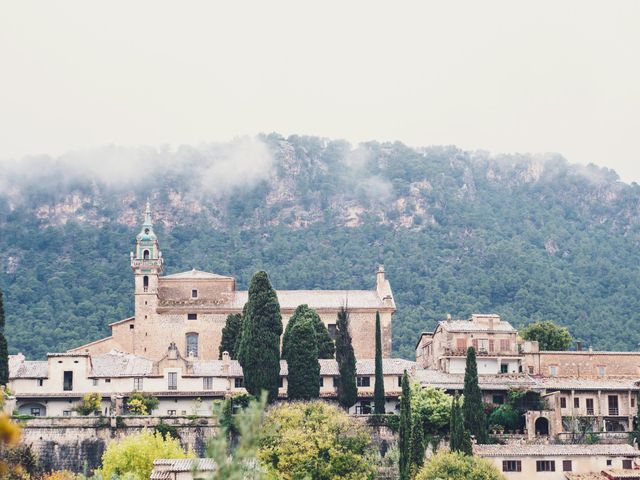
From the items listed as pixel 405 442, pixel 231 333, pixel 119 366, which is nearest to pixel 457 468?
pixel 405 442

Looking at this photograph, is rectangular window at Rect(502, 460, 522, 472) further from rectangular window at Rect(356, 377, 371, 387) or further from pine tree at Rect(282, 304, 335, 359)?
pine tree at Rect(282, 304, 335, 359)

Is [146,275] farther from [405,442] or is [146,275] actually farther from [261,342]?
[405,442]

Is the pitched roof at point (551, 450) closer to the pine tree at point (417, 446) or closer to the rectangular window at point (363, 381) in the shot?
the pine tree at point (417, 446)

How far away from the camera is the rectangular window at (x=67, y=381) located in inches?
2776

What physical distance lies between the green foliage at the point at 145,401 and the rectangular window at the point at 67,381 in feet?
12.1

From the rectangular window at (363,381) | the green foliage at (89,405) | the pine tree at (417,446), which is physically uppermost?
the rectangular window at (363,381)

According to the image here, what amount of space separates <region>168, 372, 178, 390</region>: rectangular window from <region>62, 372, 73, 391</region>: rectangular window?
5.61m

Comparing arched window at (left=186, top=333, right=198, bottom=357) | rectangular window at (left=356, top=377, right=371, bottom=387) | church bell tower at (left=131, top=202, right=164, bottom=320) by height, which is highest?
church bell tower at (left=131, top=202, right=164, bottom=320)

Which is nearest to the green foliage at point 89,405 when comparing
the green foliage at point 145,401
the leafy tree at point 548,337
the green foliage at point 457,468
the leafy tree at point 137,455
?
the green foliage at point 145,401

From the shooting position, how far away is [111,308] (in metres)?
123

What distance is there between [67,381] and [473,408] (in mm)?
23834

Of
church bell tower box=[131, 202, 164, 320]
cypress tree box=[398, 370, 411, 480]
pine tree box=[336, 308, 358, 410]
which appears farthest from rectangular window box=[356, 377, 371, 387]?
church bell tower box=[131, 202, 164, 320]

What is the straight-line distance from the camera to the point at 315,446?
193ft

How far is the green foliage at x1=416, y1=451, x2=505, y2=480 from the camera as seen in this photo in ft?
179
